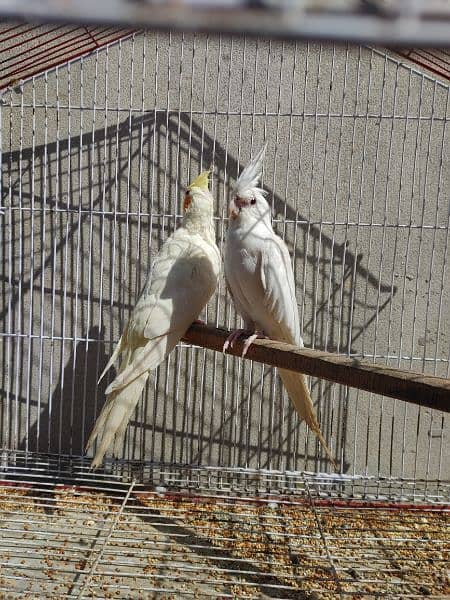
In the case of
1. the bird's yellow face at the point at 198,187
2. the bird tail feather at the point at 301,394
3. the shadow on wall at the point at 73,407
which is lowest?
the shadow on wall at the point at 73,407

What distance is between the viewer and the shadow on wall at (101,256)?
264 centimetres

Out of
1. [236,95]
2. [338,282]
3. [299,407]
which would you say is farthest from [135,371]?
[236,95]

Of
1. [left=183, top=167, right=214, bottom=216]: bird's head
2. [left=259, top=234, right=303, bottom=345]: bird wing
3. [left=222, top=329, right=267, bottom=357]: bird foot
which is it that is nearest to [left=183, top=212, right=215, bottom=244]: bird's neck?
[left=183, top=167, right=214, bottom=216]: bird's head

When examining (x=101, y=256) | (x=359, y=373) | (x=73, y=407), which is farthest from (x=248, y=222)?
(x=73, y=407)

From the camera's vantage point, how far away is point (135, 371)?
1.91 meters

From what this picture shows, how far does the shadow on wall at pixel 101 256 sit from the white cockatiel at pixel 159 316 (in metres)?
0.61

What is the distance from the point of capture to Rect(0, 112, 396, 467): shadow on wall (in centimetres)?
264

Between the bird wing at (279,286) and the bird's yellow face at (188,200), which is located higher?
the bird's yellow face at (188,200)

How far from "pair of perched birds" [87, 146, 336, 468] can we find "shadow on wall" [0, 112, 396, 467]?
2.06ft

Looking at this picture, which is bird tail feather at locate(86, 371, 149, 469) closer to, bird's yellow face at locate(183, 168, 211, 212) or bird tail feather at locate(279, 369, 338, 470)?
bird tail feather at locate(279, 369, 338, 470)

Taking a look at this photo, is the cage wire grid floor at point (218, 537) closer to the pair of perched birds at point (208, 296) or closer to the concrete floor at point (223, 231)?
the concrete floor at point (223, 231)

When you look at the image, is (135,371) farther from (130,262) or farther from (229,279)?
(130,262)

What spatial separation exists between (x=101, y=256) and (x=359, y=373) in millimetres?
1708

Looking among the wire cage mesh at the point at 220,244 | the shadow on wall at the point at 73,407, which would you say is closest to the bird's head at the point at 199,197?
the wire cage mesh at the point at 220,244
